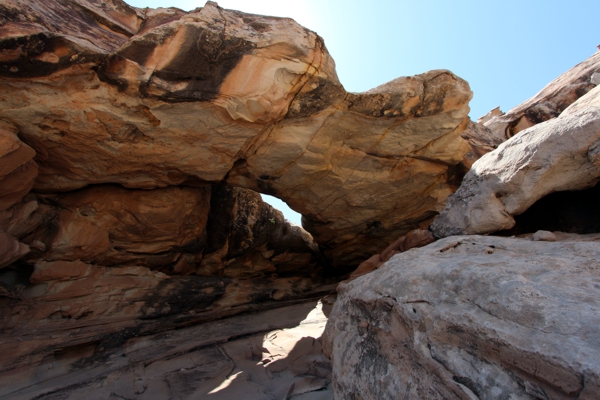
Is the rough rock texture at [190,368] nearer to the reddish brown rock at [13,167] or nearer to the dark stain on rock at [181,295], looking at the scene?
the dark stain on rock at [181,295]

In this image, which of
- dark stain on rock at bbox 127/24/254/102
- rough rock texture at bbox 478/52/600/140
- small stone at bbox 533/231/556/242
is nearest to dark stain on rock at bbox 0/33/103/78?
dark stain on rock at bbox 127/24/254/102

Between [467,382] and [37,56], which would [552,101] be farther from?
[37,56]

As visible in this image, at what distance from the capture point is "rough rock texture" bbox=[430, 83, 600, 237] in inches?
154

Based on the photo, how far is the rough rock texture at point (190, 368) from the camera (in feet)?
14.9

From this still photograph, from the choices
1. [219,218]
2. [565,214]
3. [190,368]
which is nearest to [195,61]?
[219,218]

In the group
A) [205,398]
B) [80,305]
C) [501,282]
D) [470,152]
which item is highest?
[470,152]

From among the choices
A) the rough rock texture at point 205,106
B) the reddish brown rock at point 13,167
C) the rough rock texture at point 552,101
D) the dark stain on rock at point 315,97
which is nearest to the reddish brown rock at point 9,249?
the reddish brown rock at point 13,167

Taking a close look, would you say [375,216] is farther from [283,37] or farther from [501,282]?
[501,282]

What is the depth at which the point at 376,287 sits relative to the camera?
3287 mm

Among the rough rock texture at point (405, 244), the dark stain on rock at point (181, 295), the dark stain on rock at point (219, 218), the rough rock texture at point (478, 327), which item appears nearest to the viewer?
the rough rock texture at point (478, 327)

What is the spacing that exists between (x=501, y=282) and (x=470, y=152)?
18.8ft

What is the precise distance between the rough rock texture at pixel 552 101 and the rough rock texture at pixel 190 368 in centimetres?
784

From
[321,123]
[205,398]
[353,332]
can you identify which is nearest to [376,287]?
[353,332]

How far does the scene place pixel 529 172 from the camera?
4207mm
